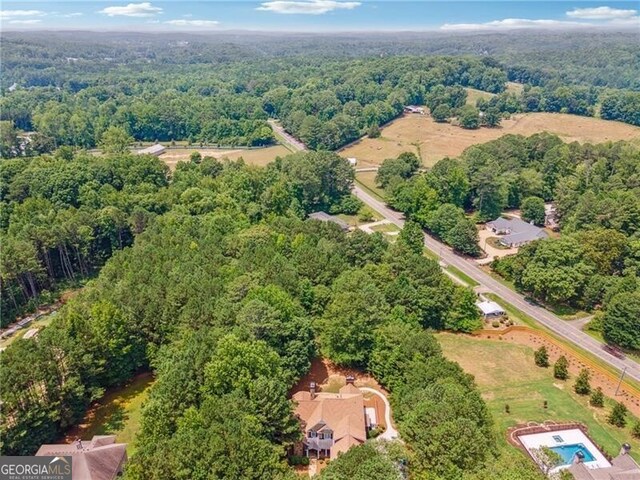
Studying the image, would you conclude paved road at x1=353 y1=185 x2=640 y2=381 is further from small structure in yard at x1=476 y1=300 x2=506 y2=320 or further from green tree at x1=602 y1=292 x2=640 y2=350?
small structure in yard at x1=476 y1=300 x2=506 y2=320

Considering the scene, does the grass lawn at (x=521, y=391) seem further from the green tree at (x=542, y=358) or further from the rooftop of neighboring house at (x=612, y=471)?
the rooftop of neighboring house at (x=612, y=471)

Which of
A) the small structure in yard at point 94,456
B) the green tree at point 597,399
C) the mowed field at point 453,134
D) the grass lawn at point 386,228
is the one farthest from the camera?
the mowed field at point 453,134

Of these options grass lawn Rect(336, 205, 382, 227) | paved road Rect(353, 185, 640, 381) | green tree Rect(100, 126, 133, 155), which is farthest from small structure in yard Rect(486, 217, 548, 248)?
green tree Rect(100, 126, 133, 155)

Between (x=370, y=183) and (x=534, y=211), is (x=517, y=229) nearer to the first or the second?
(x=534, y=211)

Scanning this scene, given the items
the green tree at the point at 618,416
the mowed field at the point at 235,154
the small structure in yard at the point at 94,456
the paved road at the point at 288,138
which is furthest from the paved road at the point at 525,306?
the small structure in yard at the point at 94,456

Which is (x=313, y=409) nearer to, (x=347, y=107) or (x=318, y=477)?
(x=318, y=477)

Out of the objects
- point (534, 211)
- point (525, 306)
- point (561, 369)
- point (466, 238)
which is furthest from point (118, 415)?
point (534, 211)
